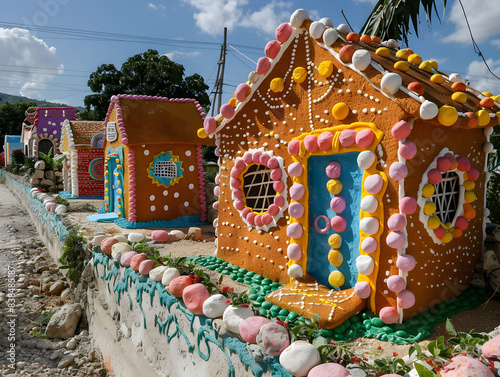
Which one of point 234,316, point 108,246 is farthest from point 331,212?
point 108,246

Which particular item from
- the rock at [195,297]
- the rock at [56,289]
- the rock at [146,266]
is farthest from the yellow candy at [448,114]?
the rock at [56,289]

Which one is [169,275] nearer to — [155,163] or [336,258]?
[336,258]

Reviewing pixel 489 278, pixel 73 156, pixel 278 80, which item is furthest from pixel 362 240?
pixel 73 156

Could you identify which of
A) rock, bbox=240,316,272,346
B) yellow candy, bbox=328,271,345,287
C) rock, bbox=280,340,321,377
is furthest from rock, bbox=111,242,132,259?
rock, bbox=280,340,321,377

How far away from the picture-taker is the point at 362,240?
4766mm

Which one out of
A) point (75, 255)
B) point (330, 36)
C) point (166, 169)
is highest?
point (330, 36)

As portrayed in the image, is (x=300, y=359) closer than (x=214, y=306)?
Yes

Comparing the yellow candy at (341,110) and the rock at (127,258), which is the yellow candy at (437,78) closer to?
the yellow candy at (341,110)

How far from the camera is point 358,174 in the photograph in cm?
486

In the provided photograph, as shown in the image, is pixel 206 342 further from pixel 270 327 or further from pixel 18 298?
pixel 18 298

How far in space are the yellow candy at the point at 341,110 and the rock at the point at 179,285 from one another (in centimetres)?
270

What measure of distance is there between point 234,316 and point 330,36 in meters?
3.72

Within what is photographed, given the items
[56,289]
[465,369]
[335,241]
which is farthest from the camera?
[56,289]

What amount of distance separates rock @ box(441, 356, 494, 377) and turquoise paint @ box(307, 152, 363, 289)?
2589 millimetres
